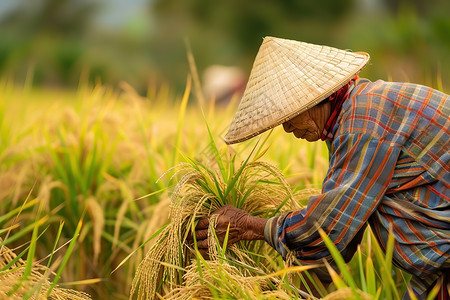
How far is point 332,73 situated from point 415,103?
243mm

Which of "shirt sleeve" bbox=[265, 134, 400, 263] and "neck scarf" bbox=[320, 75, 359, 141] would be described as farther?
"neck scarf" bbox=[320, 75, 359, 141]

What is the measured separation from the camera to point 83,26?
3278 centimetres

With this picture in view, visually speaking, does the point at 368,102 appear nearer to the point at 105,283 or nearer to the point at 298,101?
the point at 298,101

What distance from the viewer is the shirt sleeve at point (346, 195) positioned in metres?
1.58

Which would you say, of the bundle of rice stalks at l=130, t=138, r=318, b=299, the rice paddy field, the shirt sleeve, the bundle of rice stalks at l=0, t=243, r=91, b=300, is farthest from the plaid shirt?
the bundle of rice stalks at l=0, t=243, r=91, b=300

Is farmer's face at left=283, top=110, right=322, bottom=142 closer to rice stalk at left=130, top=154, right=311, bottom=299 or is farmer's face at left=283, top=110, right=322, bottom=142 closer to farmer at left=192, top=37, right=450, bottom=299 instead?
farmer at left=192, top=37, right=450, bottom=299

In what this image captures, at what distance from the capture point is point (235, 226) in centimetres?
184

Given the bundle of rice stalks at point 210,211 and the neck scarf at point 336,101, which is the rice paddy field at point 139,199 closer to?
the bundle of rice stalks at point 210,211

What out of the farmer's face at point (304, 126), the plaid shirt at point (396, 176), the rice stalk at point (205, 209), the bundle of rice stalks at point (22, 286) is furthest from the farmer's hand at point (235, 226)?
the bundle of rice stalks at point (22, 286)

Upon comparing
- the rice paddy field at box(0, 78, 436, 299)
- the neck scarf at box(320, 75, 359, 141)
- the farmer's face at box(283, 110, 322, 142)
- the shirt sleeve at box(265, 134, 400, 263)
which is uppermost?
the neck scarf at box(320, 75, 359, 141)

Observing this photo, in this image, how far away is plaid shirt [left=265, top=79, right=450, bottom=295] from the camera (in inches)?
62.3

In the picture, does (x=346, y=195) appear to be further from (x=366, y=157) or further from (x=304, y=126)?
(x=304, y=126)

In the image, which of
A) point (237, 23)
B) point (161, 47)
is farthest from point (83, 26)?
point (237, 23)

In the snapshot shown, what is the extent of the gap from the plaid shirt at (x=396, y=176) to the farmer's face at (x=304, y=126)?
0.10 meters
